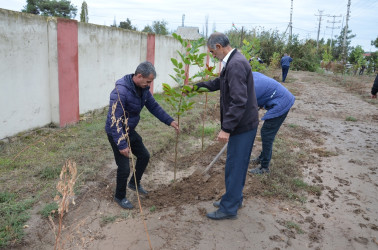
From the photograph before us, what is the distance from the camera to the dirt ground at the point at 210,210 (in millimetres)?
2688

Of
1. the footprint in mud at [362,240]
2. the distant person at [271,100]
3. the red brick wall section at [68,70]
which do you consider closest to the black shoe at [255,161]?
the distant person at [271,100]

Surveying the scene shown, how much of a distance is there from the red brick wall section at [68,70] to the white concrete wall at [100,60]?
28cm

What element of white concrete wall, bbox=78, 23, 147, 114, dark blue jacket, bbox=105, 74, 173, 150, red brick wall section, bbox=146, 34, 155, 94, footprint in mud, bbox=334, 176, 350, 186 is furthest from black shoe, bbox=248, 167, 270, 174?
red brick wall section, bbox=146, 34, 155, 94

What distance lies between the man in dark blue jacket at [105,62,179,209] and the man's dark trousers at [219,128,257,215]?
94 centimetres

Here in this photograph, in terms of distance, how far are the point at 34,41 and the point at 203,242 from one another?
4370 mm

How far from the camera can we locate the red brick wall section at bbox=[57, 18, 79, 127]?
534cm

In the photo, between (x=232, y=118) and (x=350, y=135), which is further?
(x=350, y=135)

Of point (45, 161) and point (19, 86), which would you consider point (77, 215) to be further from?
point (19, 86)

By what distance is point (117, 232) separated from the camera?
2822 mm

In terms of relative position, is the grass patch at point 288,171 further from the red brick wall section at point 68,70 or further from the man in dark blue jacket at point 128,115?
the red brick wall section at point 68,70

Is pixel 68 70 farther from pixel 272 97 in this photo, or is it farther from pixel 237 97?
pixel 237 97

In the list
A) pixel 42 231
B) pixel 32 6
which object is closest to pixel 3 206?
pixel 42 231

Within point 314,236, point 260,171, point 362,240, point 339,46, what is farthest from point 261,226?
point 339,46

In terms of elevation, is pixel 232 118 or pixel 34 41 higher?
pixel 34 41
